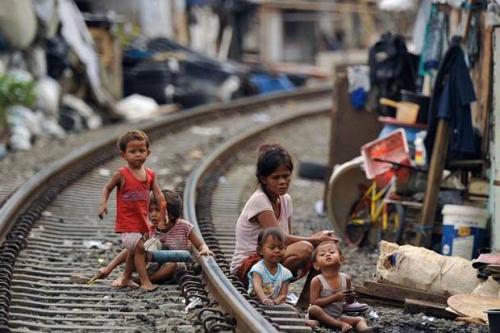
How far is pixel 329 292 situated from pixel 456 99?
122 inches

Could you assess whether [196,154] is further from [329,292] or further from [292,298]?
[329,292]

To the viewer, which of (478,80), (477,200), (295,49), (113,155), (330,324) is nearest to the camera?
(330,324)

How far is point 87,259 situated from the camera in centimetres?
864

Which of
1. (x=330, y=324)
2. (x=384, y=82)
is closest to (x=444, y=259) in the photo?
(x=330, y=324)

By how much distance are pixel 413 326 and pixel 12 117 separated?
10663 millimetres

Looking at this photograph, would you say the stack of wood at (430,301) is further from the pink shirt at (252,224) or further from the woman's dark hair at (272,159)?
the woman's dark hair at (272,159)

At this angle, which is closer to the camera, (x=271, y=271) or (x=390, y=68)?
(x=271, y=271)

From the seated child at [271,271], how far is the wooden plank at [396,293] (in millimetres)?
1056

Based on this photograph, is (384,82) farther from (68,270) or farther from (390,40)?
(68,270)

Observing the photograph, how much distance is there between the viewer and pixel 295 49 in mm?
40406

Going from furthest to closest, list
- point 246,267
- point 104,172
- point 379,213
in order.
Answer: point 104,172, point 379,213, point 246,267

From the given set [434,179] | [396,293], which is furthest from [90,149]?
[396,293]

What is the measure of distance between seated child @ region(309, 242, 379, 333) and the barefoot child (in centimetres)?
111

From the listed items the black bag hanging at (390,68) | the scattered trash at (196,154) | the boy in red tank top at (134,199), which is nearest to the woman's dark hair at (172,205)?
the boy in red tank top at (134,199)
